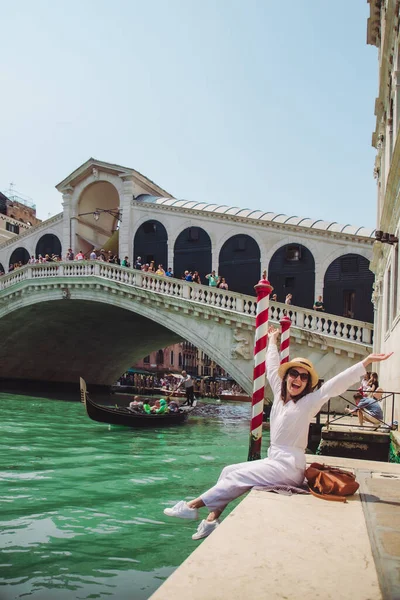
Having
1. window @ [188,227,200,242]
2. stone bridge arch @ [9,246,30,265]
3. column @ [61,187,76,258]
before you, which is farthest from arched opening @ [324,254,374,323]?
stone bridge arch @ [9,246,30,265]

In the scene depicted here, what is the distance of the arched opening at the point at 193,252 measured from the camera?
50.7ft

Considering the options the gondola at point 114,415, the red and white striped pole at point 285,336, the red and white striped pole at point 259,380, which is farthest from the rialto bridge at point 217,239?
the red and white striped pole at point 259,380

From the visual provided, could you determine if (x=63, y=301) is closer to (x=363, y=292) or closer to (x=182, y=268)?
(x=182, y=268)

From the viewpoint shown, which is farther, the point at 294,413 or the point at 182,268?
the point at 182,268

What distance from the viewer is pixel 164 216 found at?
16.2 metres

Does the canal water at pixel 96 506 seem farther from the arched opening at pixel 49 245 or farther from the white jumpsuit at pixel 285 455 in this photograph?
the arched opening at pixel 49 245

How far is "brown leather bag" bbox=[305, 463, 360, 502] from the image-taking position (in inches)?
113

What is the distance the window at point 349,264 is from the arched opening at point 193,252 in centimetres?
365

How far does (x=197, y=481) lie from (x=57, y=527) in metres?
2.22

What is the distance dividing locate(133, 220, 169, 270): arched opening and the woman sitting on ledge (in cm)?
1332

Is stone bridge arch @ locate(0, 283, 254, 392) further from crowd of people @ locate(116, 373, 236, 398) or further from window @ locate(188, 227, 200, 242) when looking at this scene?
window @ locate(188, 227, 200, 242)

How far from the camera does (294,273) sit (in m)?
13.9

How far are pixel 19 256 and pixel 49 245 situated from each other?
1.92 meters

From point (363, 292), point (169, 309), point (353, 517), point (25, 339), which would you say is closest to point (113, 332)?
point (25, 339)
